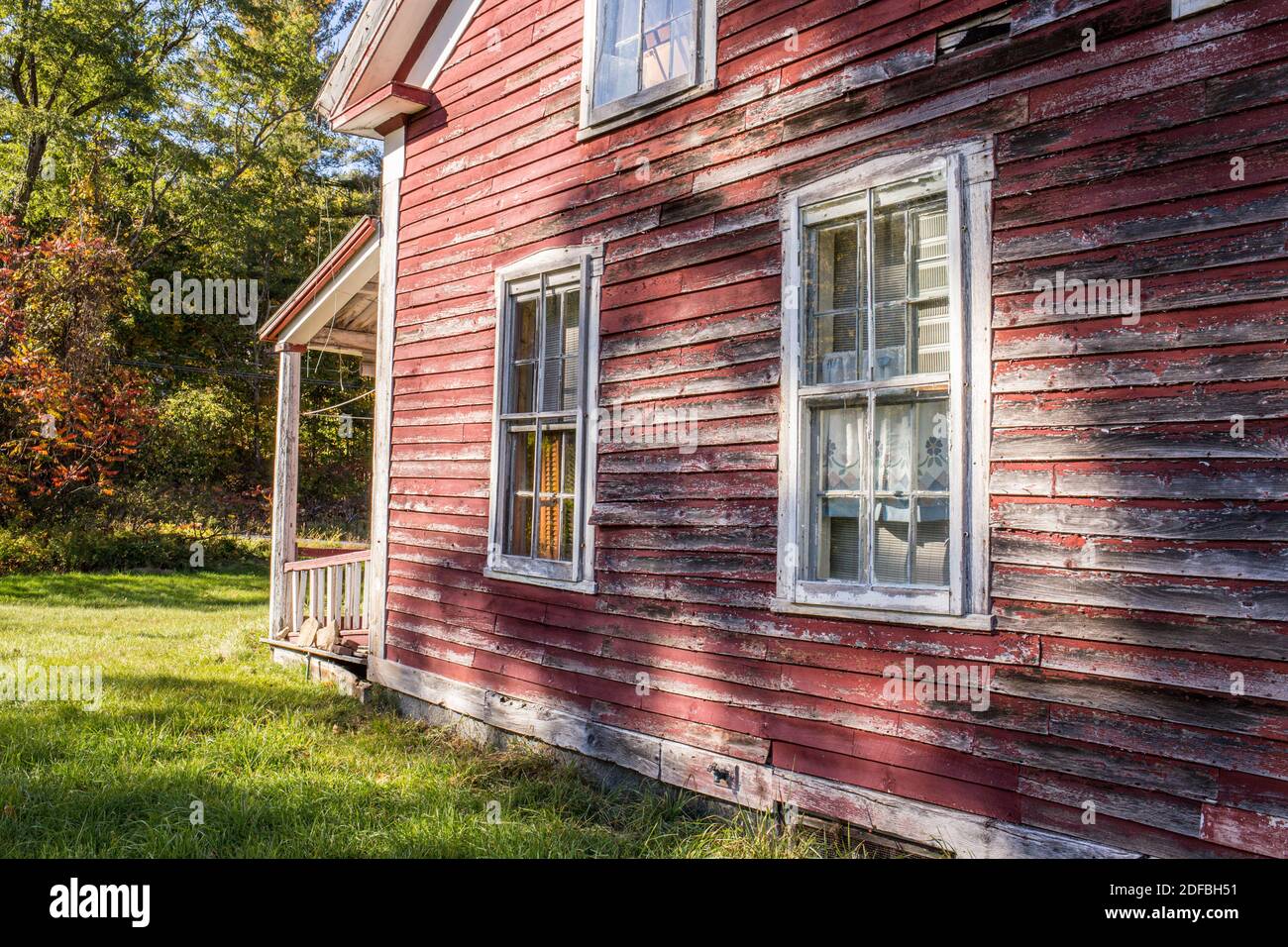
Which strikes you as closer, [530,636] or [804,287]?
[804,287]

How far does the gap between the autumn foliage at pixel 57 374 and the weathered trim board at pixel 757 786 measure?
1509cm

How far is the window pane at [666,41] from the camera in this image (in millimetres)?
5754

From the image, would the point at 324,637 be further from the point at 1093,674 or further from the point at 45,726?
the point at 1093,674

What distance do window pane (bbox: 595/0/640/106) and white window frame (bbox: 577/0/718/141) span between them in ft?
0.13

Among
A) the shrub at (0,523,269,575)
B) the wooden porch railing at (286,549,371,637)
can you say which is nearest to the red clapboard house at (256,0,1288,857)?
the wooden porch railing at (286,549,371,637)

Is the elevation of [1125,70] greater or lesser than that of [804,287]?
greater

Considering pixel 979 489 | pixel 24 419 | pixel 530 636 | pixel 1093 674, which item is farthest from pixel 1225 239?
pixel 24 419

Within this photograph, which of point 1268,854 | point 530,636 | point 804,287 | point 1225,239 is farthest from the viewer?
point 530,636

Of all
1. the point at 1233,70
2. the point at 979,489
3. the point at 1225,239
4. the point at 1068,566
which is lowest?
the point at 1068,566

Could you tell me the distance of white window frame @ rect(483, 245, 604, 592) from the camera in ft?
20.1

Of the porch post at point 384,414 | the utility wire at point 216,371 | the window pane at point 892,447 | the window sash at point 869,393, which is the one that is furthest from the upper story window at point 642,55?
the utility wire at point 216,371

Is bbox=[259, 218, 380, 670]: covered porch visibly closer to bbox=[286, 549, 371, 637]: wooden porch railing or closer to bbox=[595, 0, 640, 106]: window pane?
bbox=[286, 549, 371, 637]: wooden porch railing

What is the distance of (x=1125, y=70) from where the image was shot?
378cm

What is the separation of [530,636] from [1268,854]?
4395mm
